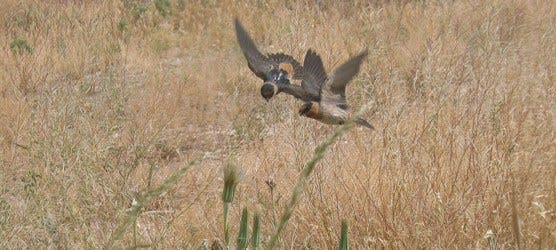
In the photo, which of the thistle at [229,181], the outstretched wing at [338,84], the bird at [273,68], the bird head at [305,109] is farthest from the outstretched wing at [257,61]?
the thistle at [229,181]

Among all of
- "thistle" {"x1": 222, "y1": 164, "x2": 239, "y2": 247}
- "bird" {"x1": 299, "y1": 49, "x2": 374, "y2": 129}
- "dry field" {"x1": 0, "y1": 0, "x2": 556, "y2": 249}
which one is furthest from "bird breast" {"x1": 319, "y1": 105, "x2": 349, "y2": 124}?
"thistle" {"x1": 222, "y1": 164, "x2": 239, "y2": 247}

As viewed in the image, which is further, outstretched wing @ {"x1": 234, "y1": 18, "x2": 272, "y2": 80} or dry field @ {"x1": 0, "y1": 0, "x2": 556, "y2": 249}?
outstretched wing @ {"x1": 234, "y1": 18, "x2": 272, "y2": 80}

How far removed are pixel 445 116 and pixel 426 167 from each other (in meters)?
0.56

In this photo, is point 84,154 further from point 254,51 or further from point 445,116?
point 445,116

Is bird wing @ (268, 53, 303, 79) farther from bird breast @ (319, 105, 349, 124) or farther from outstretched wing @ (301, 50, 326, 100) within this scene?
bird breast @ (319, 105, 349, 124)

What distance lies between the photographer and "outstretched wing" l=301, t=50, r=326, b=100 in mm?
2363

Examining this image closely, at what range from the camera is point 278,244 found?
6.23 feet

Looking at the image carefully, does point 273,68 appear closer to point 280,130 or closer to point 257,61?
point 257,61

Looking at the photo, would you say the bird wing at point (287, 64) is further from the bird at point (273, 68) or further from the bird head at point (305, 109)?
the bird head at point (305, 109)

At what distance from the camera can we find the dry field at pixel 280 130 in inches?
75.3

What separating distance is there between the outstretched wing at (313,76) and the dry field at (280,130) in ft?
0.53

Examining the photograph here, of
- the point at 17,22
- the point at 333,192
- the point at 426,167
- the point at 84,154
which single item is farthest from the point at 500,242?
the point at 17,22

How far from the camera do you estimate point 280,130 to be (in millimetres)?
3244

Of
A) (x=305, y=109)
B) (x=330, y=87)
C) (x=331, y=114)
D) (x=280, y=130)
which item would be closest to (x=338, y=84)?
(x=330, y=87)
